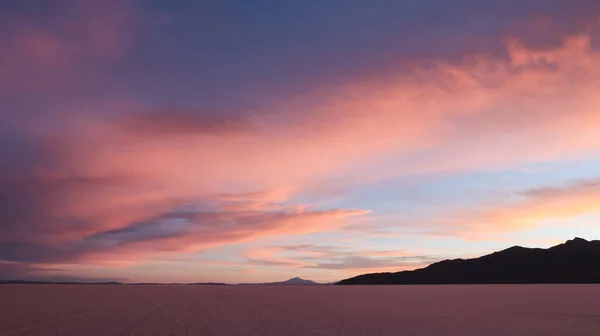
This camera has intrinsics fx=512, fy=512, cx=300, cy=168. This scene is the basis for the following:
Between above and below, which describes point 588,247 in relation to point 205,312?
above

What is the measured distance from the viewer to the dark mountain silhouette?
529 ft

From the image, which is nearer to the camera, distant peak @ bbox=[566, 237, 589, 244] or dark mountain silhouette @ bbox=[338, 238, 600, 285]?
dark mountain silhouette @ bbox=[338, 238, 600, 285]

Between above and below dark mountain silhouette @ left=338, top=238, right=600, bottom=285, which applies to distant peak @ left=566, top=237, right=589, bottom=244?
above

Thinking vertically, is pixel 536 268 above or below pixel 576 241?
below

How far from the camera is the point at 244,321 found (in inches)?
615

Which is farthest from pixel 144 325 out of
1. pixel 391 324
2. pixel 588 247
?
pixel 588 247

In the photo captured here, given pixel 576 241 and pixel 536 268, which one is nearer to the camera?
pixel 536 268

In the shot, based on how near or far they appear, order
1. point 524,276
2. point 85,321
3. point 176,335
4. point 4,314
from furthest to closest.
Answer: point 524,276
point 4,314
point 85,321
point 176,335

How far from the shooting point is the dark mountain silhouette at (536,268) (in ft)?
529

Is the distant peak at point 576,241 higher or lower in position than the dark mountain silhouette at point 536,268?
higher

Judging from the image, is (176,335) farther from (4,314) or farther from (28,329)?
(4,314)

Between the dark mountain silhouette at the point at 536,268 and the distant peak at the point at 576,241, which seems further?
the distant peak at the point at 576,241

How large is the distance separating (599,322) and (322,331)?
856 cm

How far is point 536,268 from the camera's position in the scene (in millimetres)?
176375
